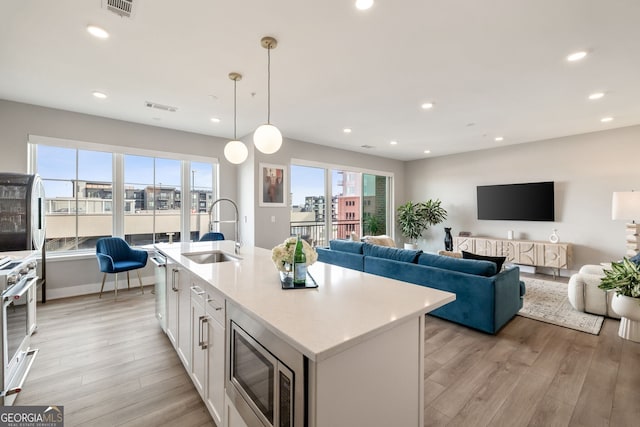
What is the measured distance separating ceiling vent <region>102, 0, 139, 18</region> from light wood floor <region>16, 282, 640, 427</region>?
2729mm

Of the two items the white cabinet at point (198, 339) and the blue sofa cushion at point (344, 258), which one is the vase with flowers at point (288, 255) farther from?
the blue sofa cushion at point (344, 258)

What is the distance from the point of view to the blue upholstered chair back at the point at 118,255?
12.3ft

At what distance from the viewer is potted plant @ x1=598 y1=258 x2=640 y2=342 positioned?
2594 millimetres

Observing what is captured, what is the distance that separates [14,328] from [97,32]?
7.47 feet


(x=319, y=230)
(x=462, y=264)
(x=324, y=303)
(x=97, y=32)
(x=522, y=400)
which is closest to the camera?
(x=324, y=303)

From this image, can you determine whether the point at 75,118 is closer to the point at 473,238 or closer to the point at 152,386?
the point at 152,386

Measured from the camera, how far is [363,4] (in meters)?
1.88

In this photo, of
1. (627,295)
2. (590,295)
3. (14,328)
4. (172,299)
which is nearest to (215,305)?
(172,299)

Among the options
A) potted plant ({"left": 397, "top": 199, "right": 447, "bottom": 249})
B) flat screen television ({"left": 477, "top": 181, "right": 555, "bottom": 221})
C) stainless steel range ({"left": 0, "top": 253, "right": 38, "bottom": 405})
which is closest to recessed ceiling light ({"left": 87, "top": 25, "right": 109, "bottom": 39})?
stainless steel range ({"left": 0, "top": 253, "right": 38, "bottom": 405})

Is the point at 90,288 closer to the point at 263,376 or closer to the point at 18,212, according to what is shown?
the point at 18,212

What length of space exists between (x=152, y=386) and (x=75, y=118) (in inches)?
160

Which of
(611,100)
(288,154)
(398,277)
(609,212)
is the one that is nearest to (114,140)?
(288,154)

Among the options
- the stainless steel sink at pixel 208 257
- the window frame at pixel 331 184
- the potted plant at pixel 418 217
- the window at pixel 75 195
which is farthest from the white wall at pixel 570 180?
the window at pixel 75 195

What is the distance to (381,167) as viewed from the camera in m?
7.38
